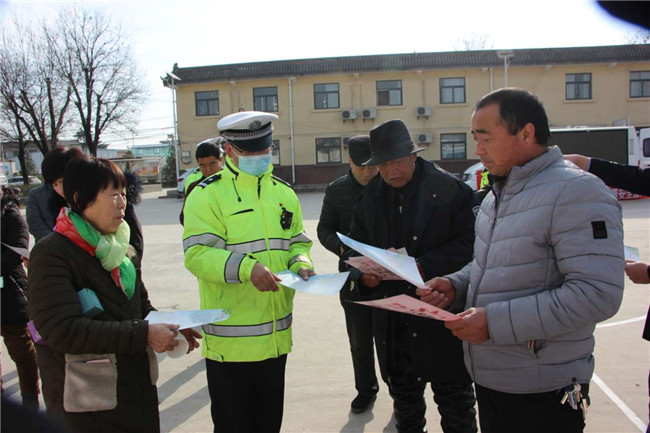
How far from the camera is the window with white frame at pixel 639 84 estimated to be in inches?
1065

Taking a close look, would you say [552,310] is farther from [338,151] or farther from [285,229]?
[338,151]

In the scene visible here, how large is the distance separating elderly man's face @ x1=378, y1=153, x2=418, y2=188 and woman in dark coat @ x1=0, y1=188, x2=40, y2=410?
263cm

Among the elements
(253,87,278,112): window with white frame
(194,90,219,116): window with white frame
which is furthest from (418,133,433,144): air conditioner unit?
(194,90,219,116): window with white frame

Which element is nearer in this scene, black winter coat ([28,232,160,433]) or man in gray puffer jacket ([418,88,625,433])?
man in gray puffer jacket ([418,88,625,433])

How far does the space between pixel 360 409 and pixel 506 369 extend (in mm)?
1912

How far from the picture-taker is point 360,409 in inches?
141

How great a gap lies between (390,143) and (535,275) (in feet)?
4.13

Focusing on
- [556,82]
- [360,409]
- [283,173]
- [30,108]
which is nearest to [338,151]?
[283,173]

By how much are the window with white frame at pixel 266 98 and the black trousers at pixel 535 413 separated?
27.4 m

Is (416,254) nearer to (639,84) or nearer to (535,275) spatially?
(535,275)

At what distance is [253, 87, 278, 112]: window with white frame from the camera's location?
92.4 feet

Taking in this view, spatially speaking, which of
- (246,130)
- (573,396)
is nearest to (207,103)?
(246,130)

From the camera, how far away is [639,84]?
27125 millimetres

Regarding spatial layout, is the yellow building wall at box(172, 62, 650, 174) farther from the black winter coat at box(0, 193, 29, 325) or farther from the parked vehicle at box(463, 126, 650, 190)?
the black winter coat at box(0, 193, 29, 325)
